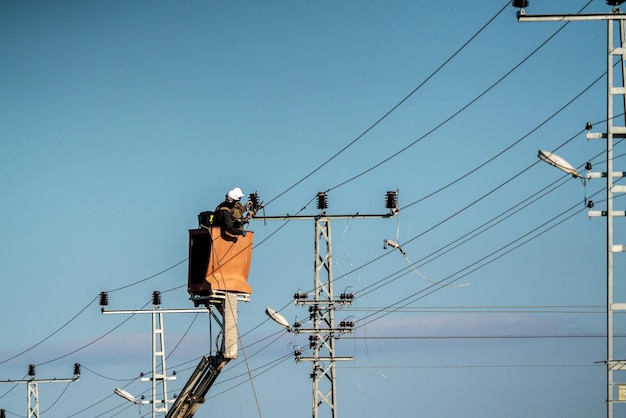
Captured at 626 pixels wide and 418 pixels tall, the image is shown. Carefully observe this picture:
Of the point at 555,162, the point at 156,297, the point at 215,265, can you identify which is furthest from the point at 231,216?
the point at 156,297

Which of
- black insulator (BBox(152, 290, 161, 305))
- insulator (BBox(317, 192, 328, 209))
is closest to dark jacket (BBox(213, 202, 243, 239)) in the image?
insulator (BBox(317, 192, 328, 209))

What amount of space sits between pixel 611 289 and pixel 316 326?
23.6 meters

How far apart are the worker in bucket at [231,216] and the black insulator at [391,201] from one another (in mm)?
14745

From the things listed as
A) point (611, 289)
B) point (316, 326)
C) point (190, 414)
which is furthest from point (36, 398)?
point (611, 289)

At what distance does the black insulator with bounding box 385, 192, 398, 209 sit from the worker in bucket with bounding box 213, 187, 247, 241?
14745mm

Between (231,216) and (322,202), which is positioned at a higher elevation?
(322,202)

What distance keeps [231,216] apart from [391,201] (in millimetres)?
15462

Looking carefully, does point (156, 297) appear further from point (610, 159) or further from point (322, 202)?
point (610, 159)

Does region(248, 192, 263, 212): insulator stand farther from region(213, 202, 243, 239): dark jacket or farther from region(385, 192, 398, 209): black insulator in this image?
region(385, 192, 398, 209): black insulator

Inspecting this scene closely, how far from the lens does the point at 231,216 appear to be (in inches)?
1884

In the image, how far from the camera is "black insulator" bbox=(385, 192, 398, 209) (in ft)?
204

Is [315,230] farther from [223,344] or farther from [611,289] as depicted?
[611,289]

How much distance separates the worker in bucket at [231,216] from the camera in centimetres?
4781

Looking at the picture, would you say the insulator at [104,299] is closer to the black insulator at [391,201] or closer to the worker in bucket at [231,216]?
the black insulator at [391,201]
